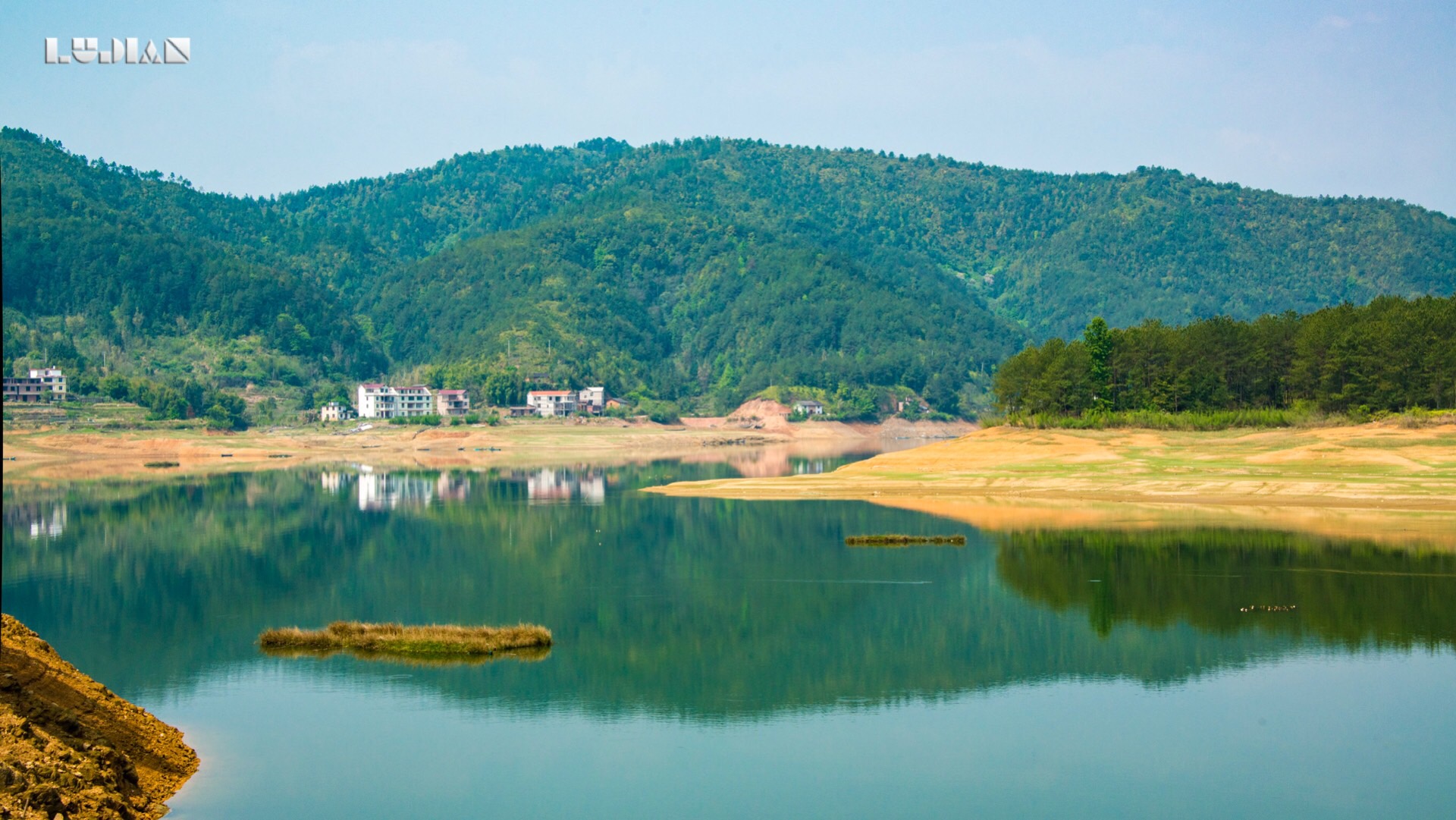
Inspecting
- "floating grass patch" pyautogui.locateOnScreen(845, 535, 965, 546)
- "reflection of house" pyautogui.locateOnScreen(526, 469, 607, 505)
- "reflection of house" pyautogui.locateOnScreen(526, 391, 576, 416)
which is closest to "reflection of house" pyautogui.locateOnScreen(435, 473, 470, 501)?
"reflection of house" pyautogui.locateOnScreen(526, 469, 607, 505)

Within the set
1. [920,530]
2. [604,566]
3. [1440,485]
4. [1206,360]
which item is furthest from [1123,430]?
[604,566]

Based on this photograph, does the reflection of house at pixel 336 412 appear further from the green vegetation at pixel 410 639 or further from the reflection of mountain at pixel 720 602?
the green vegetation at pixel 410 639

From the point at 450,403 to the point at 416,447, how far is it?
41742 millimetres

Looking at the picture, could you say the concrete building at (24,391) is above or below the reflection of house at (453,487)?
above

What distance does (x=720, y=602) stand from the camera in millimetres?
41719

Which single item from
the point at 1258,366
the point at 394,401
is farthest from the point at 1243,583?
the point at 394,401

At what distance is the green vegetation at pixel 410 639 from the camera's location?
3391 centimetres

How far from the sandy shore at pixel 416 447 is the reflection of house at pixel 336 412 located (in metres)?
11.4

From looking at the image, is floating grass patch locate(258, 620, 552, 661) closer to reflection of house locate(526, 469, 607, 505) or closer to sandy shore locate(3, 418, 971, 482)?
reflection of house locate(526, 469, 607, 505)

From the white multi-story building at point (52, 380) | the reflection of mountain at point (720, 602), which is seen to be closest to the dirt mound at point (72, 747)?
the reflection of mountain at point (720, 602)

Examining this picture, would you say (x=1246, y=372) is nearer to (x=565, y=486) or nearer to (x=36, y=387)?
(x=565, y=486)

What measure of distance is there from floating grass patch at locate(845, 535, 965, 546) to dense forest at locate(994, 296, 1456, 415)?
46435 mm

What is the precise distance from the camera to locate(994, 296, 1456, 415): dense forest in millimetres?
85562

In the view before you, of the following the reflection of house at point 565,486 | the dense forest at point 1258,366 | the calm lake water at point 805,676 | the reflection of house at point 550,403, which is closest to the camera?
the calm lake water at point 805,676
